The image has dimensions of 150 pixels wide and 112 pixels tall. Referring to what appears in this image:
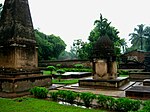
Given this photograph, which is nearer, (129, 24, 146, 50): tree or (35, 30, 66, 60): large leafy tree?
(35, 30, 66, 60): large leafy tree

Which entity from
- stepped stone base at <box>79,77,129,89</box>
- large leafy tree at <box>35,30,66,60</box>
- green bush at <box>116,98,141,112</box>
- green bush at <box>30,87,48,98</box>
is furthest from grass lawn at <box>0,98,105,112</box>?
large leafy tree at <box>35,30,66,60</box>

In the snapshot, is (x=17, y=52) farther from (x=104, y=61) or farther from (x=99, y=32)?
(x=99, y=32)

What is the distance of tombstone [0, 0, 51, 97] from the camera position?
11.6 meters

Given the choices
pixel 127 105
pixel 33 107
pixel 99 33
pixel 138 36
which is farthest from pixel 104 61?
pixel 138 36

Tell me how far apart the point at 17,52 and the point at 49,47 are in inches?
1114

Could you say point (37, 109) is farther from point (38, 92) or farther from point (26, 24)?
point (26, 24)

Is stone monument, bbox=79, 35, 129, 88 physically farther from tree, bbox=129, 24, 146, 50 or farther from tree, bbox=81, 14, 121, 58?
tree, bbox=129, 24, 146, 50

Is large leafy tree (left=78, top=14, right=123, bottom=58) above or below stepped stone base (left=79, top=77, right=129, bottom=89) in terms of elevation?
above

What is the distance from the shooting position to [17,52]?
12250mm

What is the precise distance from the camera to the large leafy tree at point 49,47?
3870 centimetres

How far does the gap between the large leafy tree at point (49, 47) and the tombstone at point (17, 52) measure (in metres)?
22.9

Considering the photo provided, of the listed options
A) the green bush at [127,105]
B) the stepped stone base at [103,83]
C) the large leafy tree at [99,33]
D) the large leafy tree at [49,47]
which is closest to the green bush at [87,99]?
the green bush at [127,105]

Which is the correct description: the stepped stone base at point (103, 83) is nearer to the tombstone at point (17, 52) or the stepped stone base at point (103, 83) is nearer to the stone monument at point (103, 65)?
the stone monument at point (103, 65)

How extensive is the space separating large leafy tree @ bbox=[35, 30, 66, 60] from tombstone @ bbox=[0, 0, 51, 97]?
22867 millimetres
